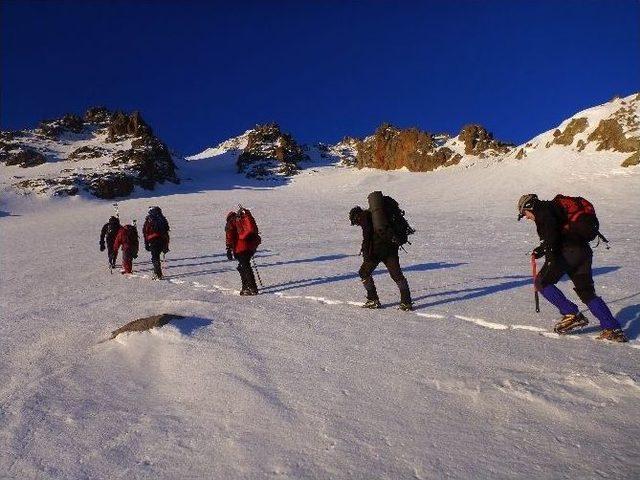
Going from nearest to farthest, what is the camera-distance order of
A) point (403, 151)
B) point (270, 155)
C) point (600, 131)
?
point (600, 131)
point (403, 151)
point (270, 155)

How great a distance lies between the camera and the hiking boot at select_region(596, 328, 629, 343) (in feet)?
17.3

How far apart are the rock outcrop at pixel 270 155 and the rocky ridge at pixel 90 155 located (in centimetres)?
1424

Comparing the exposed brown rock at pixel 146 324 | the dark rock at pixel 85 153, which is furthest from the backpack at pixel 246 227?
the dark rock at pixel 85 153

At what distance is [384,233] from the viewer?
23.1ft

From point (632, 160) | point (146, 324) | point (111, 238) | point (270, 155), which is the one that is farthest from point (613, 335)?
point (270, 155)

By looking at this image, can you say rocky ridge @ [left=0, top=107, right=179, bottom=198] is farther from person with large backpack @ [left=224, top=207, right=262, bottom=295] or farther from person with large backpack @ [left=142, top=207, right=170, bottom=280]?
person with large backpack @ [left=224, top=207, right=262, bottom=295]

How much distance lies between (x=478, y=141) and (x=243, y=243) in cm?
5981

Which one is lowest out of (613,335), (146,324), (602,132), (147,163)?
(613,335)

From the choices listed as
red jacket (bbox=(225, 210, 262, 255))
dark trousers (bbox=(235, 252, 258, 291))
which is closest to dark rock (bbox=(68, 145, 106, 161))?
red jacket (bbox=(225, 210, 262, 255))

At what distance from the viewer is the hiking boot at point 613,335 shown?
207 inches

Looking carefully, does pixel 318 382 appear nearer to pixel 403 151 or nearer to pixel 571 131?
pixel 571 131

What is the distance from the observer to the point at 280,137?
10450 centimetres

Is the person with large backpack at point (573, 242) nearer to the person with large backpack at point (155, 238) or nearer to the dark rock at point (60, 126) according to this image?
the person with large backpack at point (155, 238)

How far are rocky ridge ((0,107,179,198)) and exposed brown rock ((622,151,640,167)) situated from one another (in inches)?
2106
